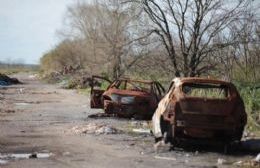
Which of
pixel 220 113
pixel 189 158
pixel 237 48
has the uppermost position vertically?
pixel 237 48

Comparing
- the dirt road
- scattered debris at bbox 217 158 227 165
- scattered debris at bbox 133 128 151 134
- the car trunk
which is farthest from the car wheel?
scattered debris at bbox 133 128 151 134

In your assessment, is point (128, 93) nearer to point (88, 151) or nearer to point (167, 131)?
point (167, 131)

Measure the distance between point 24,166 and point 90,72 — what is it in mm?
38615

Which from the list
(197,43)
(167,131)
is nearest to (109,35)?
(197,43)

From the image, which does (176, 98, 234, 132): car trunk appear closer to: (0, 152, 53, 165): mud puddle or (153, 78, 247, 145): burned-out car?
(153, 78, 247, 145): burned-out car

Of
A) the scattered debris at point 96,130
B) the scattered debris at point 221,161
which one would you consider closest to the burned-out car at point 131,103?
the scattered debris at point 96,130

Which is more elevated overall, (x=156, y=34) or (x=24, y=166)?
(x=156, y=34)

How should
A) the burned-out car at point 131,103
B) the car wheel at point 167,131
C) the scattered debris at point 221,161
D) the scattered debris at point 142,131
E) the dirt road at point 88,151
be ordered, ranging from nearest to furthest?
the dirt road at point 88,151
the scattered debris at point 221,161
the car wheel at point 167,131
the scattered debris at point 142,131
the burned-out car at point 131,103

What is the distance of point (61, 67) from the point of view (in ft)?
278

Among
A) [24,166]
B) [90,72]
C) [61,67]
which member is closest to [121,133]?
[24,166]

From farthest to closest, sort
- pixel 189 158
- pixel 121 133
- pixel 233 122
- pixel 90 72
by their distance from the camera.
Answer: pixel 90 72
pixel 121 133
pixel 233 122
pixel 189 158

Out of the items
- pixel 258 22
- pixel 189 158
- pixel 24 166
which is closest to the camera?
pixel 24 166

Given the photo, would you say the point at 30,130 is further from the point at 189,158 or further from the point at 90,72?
the point at 90,72

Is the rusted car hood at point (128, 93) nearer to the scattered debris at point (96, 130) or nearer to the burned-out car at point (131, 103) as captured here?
the burned-out car at point (131, 103)
